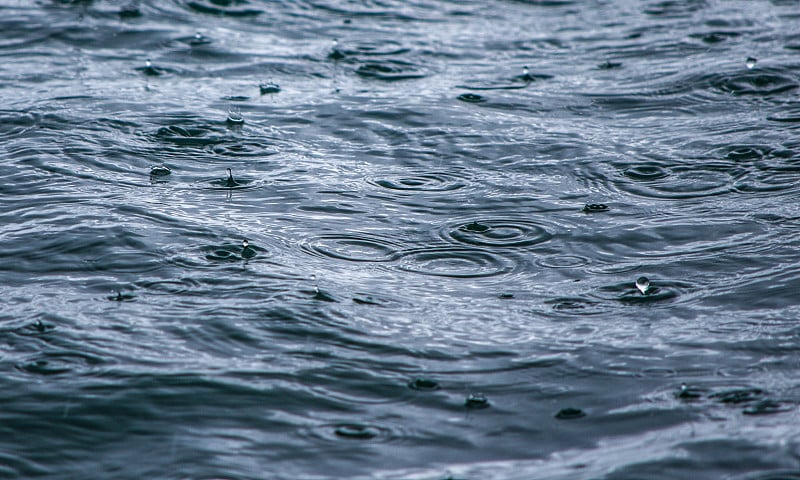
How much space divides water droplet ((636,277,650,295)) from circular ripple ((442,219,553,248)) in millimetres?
866

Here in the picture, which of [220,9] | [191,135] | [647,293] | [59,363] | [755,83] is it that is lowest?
[59,363]

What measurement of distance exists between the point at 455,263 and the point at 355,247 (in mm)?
639

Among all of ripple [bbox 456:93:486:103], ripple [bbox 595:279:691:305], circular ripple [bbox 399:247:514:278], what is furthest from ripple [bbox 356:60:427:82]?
ripple [bbox 595:279:691:305]

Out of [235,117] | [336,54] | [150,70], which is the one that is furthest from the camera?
[336,54]

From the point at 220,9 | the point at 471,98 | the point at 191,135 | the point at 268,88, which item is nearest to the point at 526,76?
the point at 471,98

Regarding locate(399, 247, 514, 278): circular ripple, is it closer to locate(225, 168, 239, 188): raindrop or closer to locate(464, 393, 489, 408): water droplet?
locate(464, 393, 489, 408): water droplet

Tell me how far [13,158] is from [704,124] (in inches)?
219

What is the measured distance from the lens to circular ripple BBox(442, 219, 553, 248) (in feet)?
20.3

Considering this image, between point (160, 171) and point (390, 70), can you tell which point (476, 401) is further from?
point (390, 70)

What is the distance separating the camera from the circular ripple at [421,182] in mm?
7121

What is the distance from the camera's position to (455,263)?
5.86 m

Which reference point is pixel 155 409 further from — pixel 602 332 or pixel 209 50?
pixel 209 50

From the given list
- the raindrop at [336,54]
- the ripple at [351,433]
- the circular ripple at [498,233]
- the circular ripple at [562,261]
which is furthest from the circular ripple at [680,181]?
the raindrop at [336,54]

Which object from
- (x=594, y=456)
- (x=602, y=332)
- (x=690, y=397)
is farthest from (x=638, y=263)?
(x=594, y=456)
